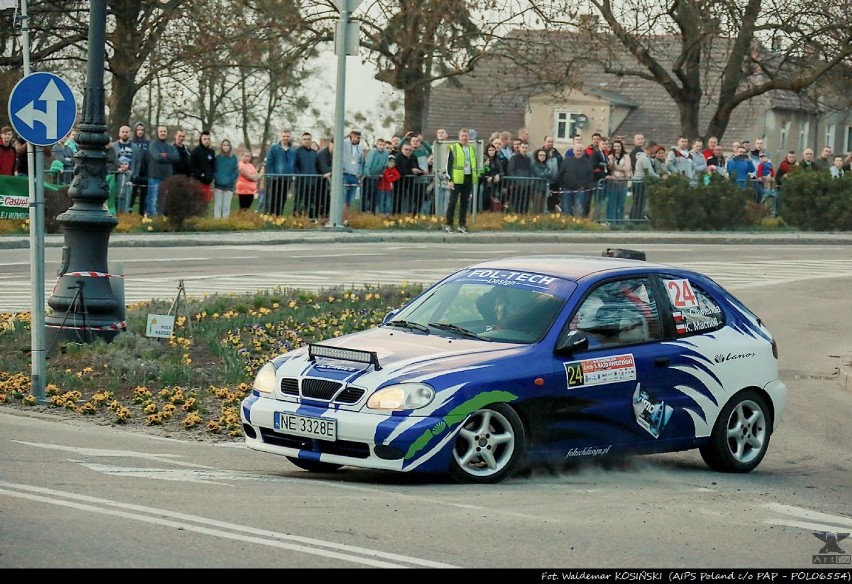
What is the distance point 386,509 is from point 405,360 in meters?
1.39

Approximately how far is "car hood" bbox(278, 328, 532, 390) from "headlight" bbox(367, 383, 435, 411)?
0.16 ft

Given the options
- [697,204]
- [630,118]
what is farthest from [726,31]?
[630,118]

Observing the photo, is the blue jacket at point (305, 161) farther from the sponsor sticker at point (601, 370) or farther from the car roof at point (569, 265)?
the sponsor sticker at point (601, 370)

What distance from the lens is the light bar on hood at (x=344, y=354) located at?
981 centimetres

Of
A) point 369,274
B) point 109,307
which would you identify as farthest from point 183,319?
point 369,274

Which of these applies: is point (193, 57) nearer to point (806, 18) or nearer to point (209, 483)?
point (806, 18)

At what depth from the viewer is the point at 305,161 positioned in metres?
31.6

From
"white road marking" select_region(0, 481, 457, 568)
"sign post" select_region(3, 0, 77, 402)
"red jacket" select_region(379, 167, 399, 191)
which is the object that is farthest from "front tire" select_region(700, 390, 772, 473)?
"red jacket" select_region(379, 167, 399, 191)

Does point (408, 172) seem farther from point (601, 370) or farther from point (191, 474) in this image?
point (191, 474)

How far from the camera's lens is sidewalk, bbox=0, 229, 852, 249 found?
27656 millimetres

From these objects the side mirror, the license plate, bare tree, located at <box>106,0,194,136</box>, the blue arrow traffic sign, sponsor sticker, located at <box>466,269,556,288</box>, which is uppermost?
bare tree, located at <box>106,0,194,136</box>

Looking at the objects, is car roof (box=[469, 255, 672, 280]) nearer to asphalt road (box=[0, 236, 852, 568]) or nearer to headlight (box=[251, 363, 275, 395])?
asphalt road (box=[0, 236, 852, 568])

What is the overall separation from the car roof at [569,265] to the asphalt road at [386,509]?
1.33 m

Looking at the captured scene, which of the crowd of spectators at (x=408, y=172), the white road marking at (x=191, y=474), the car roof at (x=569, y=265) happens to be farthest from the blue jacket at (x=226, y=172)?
the white road marking at (x=191, y=474)
